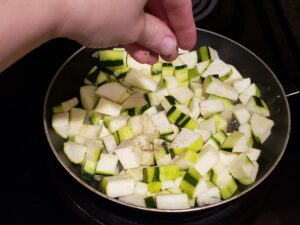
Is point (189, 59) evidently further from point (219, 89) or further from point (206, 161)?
point (206, 161)

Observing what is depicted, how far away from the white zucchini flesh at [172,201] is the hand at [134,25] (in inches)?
12.2

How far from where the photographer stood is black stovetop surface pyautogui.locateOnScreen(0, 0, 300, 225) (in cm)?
100

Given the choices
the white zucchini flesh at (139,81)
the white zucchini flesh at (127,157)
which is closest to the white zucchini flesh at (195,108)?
the white zucchini flesh at (139,81)

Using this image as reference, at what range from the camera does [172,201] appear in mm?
979

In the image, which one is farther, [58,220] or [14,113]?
[14,113]

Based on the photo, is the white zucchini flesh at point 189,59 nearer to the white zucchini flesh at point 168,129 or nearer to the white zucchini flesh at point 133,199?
the white zucchini flesh at point 168,129

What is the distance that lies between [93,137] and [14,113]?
0.22 metres

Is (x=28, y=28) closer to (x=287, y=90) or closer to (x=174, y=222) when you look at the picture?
(x=174, y=222)

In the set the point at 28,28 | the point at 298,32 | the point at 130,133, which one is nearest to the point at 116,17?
the point at 28,28

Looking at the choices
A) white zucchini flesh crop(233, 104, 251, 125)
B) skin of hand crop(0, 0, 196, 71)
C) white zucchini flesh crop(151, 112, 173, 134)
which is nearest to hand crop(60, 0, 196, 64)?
skin of hand crop(0, 0, 196, 71)

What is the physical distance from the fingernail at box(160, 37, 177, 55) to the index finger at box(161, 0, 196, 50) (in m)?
0.04

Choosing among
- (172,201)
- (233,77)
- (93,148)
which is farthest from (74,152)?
(233,77)

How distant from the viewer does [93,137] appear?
3.70 feet

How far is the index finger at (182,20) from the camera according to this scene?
864mm
